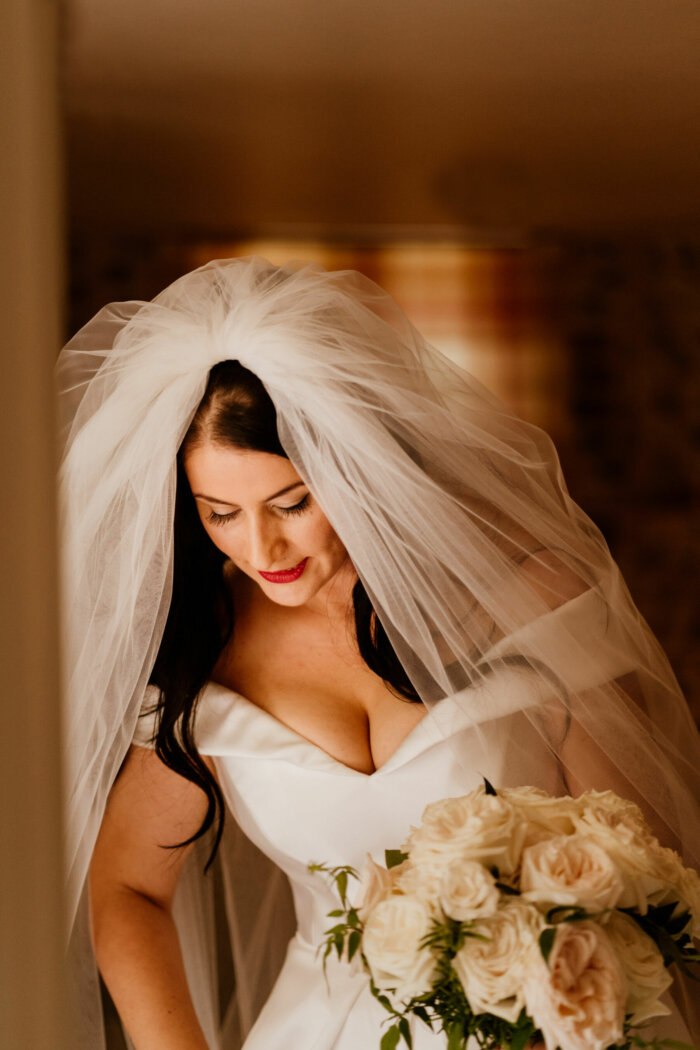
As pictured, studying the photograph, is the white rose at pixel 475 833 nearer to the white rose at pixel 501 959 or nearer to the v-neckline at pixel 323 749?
the white rose at pixel 501 959

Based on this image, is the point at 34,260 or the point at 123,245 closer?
the point at 34,260

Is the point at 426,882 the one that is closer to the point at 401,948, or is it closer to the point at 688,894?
the point at 401,948

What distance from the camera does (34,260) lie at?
40cm

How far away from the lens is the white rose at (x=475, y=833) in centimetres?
89

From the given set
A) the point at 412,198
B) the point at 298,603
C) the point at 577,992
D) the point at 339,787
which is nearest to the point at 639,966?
the point at 577,992

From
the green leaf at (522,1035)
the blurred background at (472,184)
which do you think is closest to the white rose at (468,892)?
the green leaf at (522,1035)

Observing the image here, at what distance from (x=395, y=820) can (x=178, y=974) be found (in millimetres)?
371

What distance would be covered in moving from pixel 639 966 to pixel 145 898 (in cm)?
79

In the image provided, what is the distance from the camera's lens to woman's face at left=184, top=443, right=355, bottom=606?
1326 millimetres

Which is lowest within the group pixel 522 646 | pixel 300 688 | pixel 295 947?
pixel 295 947

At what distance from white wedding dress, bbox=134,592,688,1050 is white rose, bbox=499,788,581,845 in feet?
0.99

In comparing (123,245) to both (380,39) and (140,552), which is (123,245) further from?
(140,552)

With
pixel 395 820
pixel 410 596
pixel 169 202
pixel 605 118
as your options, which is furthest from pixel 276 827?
pixel 169 202

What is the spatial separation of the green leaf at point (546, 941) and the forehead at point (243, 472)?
672mm
